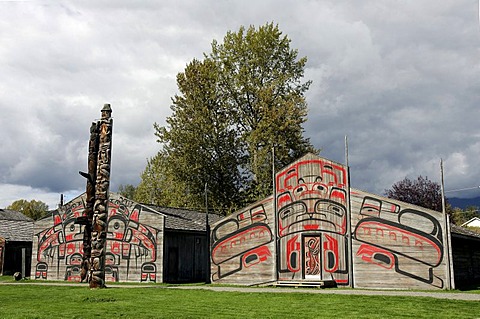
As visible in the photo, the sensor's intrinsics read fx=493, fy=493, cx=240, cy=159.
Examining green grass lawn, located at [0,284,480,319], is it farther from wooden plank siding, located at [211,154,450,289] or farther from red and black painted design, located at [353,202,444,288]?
wooden plank siding, located at [211,154,450,289]

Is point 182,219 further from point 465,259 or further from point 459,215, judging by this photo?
point 459,215

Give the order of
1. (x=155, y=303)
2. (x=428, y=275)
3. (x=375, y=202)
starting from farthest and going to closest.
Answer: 1. (x=375, y=202)
2. (x=428, y=275)
3. (x=155, y=303)

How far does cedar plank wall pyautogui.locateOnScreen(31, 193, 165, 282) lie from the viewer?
27406 millimetres

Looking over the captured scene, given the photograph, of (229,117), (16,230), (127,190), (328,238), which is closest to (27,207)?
(127,190)

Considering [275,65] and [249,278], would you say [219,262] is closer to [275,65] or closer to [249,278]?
[249,278]

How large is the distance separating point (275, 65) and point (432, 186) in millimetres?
21506

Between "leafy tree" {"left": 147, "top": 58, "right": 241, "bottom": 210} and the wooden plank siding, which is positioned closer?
the wooden plank siding

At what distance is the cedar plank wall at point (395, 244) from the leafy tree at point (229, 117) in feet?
50.8

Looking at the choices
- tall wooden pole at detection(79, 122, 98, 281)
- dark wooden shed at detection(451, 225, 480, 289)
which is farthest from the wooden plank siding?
tall wooden pole at detection(79, 122, 98, 281)

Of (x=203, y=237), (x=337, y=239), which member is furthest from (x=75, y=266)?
(x=337, y=239)

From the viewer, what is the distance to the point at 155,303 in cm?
1559

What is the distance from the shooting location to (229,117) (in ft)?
133

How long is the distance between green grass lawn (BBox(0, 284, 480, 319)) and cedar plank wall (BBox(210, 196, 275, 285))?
21.9 feet

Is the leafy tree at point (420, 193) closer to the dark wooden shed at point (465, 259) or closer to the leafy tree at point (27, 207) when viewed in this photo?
the dark wooden shed at point (465, 259)
